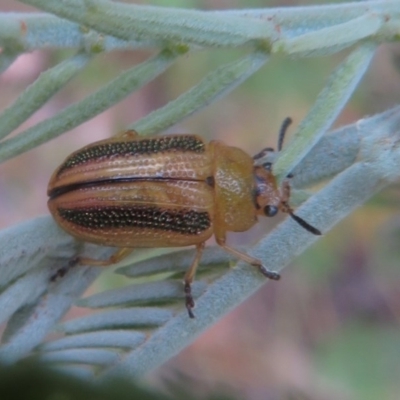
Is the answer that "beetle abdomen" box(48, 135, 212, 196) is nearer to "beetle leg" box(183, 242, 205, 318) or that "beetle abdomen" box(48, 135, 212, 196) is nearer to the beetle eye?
the beetle eye

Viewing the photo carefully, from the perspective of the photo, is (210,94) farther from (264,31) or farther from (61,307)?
(61,307)

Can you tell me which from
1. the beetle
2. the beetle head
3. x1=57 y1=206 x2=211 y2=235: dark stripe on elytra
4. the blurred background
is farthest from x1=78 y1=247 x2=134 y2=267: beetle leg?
the blurred background

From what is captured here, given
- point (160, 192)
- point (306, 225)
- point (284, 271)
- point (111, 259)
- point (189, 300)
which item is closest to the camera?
point (306, 225)

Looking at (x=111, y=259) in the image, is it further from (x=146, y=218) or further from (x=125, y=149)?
(x=125, y=149)

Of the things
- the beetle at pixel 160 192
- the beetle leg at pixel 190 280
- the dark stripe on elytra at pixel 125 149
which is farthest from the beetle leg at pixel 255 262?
the dark stripe on elytra at pixel 125 149

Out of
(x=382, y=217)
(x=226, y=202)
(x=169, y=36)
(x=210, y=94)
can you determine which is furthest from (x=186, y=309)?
(x=382, y=217)

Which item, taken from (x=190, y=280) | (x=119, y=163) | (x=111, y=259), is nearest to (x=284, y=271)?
(x=119, y=163)

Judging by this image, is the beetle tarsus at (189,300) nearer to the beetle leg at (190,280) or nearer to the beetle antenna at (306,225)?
the beetle leg at (190,280)
